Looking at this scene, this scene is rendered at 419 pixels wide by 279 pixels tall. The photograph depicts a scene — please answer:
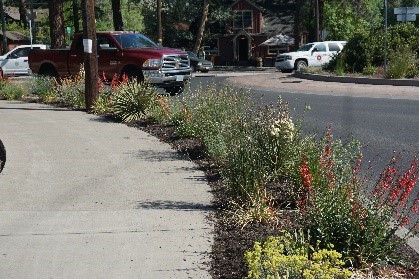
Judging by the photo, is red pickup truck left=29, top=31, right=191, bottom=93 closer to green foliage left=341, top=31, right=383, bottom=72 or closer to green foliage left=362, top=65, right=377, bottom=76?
green foliage left=362, top=65, right=377, bottom=76

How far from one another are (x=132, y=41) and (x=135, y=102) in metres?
8.15

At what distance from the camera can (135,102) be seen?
15836 mm

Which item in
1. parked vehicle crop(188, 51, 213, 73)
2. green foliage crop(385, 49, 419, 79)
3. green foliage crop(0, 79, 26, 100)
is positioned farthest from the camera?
parked vehicle crop(188, 51, 213, 73)

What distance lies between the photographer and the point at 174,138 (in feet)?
42.5

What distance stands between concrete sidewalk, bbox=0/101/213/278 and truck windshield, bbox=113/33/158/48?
10260 millimetres

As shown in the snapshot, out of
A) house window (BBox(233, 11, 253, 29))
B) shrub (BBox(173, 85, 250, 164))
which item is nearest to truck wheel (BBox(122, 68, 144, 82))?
shrub (BBox(173, 85, 250, 164))

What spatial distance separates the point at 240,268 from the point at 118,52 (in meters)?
17.6

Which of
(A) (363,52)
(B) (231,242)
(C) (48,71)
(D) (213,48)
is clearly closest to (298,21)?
(D) (213,48)

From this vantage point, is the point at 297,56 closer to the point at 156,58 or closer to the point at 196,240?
the point at 156,58

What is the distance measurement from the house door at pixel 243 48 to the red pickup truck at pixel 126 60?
46600mm

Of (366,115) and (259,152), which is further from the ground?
(259,152)

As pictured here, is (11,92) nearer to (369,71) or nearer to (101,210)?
(369,71)

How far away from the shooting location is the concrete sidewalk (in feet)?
19.9

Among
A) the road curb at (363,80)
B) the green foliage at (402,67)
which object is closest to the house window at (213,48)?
the road curb at (363,80)
